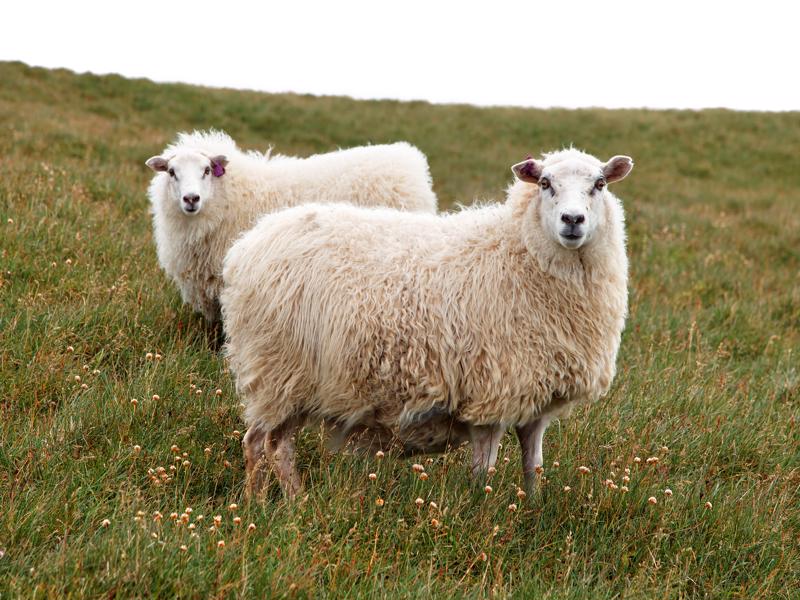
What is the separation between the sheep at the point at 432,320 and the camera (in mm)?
4191

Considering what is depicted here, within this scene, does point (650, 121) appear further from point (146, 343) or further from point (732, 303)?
point (146, 343)

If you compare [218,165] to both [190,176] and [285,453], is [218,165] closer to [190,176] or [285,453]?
[190,176]

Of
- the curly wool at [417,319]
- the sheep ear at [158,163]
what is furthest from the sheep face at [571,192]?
the sheep ear at [158,163]

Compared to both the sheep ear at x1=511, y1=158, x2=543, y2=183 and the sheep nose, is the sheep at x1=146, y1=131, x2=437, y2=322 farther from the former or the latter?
the sheep nose

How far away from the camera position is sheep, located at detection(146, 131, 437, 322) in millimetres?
6473

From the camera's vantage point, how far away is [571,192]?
13.9 ft

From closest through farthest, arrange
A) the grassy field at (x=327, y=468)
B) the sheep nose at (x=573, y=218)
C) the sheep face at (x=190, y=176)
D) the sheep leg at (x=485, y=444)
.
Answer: the grassy field at (x=327, y=468), the sheep nose at (x=573, y=218), the sheep leg at (x=485, y=444), the sheep face at (x=190, y=176)

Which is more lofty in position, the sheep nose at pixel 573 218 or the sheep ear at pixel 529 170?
the sheep ear at pixel 529 170

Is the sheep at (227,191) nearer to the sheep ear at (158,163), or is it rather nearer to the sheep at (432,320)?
the sheep ear at (158,163)

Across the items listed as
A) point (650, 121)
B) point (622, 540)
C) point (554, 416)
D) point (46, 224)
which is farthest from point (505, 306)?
point (650, 121)

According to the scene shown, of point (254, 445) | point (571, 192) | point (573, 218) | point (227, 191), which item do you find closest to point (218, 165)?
point (227, 191)

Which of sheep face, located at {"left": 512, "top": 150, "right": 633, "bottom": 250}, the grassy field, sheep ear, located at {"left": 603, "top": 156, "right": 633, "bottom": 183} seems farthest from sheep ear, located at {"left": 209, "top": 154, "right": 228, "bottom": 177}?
sheep ear, located at {"left": 603, "top": 156, "right": 633, "bottom": 183}

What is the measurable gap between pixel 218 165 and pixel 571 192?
3.39m

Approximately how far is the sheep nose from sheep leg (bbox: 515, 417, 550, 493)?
3.49ft
